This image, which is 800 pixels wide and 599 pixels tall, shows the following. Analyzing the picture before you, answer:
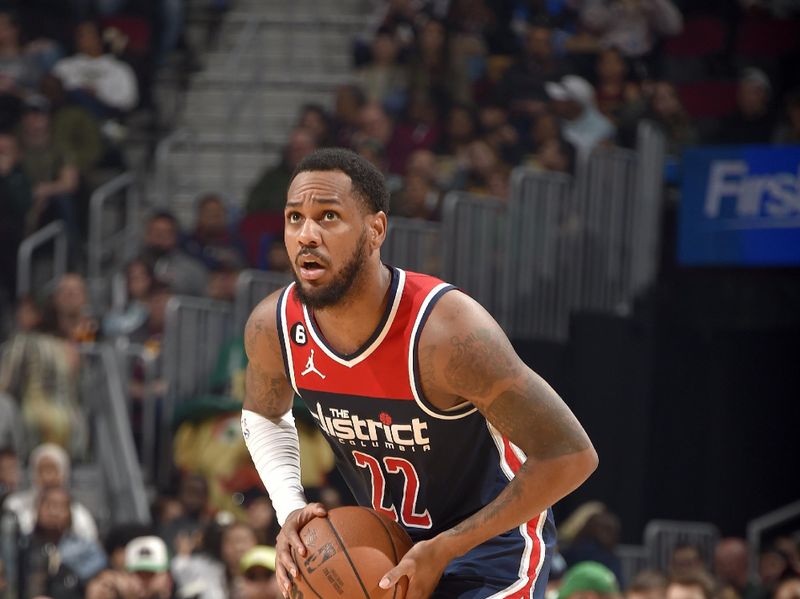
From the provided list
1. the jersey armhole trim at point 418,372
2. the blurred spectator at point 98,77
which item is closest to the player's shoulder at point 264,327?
the jersey armhole trim at point 418,372

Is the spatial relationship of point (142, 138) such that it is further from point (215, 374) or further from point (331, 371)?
point (331, 371)

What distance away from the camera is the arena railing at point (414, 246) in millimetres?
10078

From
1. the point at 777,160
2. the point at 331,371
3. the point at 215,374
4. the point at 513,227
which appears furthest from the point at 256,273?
the point at 331,371

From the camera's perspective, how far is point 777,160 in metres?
10.6

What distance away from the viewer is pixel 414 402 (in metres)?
4.09

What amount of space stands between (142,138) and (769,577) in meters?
6.42

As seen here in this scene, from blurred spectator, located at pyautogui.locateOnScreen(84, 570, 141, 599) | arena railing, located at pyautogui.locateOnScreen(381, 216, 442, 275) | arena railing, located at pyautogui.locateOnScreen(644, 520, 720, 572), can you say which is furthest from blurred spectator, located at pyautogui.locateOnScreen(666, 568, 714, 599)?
arena railing, located at pyautogui.locateOnScreen(381, 216, 442, 275)

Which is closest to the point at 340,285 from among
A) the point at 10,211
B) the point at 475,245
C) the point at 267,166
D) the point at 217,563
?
the point at 217,563

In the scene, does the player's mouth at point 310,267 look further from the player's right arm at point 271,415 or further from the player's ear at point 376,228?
the player's right arm at point 271,415

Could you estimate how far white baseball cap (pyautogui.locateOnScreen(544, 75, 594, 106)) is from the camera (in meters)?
11.4

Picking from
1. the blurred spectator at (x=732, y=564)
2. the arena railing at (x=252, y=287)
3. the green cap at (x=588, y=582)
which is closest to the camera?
the green cap at (x=588, y=582)

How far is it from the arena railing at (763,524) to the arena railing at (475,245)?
2.49 metres

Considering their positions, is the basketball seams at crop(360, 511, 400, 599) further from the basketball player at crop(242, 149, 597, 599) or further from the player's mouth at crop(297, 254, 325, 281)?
the player's mouth at crop(297, 254, 325, 281)

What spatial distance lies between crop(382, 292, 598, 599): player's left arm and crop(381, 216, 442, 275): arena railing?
240 inches
